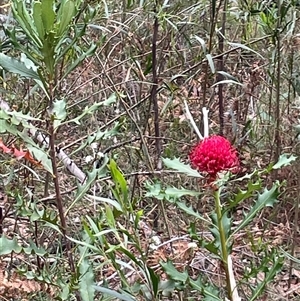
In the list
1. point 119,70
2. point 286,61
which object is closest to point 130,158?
point 119,70

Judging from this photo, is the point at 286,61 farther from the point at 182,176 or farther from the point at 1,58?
the point at 1,58

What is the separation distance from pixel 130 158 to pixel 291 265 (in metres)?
0.93

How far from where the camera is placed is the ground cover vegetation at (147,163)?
4.16 ft

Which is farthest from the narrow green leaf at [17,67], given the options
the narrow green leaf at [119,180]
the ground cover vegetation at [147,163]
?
A: the narrow green leaf at [119,180]

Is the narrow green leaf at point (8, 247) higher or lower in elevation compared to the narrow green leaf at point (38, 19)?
lower

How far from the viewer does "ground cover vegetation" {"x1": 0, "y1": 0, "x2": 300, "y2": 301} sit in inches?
49.9

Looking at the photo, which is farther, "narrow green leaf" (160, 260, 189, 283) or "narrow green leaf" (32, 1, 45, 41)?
"narrow green leaf" (160, 260, 189, 283)

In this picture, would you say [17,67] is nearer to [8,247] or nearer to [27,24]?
[27,24]

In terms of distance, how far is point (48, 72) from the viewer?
1.30 meters

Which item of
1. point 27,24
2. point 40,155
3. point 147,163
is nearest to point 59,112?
point 40,155

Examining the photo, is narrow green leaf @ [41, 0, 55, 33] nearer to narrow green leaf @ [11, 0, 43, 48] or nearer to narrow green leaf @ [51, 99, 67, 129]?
narrow green leaf @ [11, 0, 43, 48]

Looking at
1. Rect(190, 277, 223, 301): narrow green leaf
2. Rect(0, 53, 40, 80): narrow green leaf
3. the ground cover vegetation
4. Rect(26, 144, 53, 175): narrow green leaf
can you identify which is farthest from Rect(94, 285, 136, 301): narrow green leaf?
Rect(0, 53, 40, 80): narrow green leaf

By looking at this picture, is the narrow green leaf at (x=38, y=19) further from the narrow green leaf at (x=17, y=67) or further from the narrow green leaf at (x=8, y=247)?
the narrow green leaf at (x=8, y=247)

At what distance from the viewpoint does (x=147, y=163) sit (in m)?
2.16
